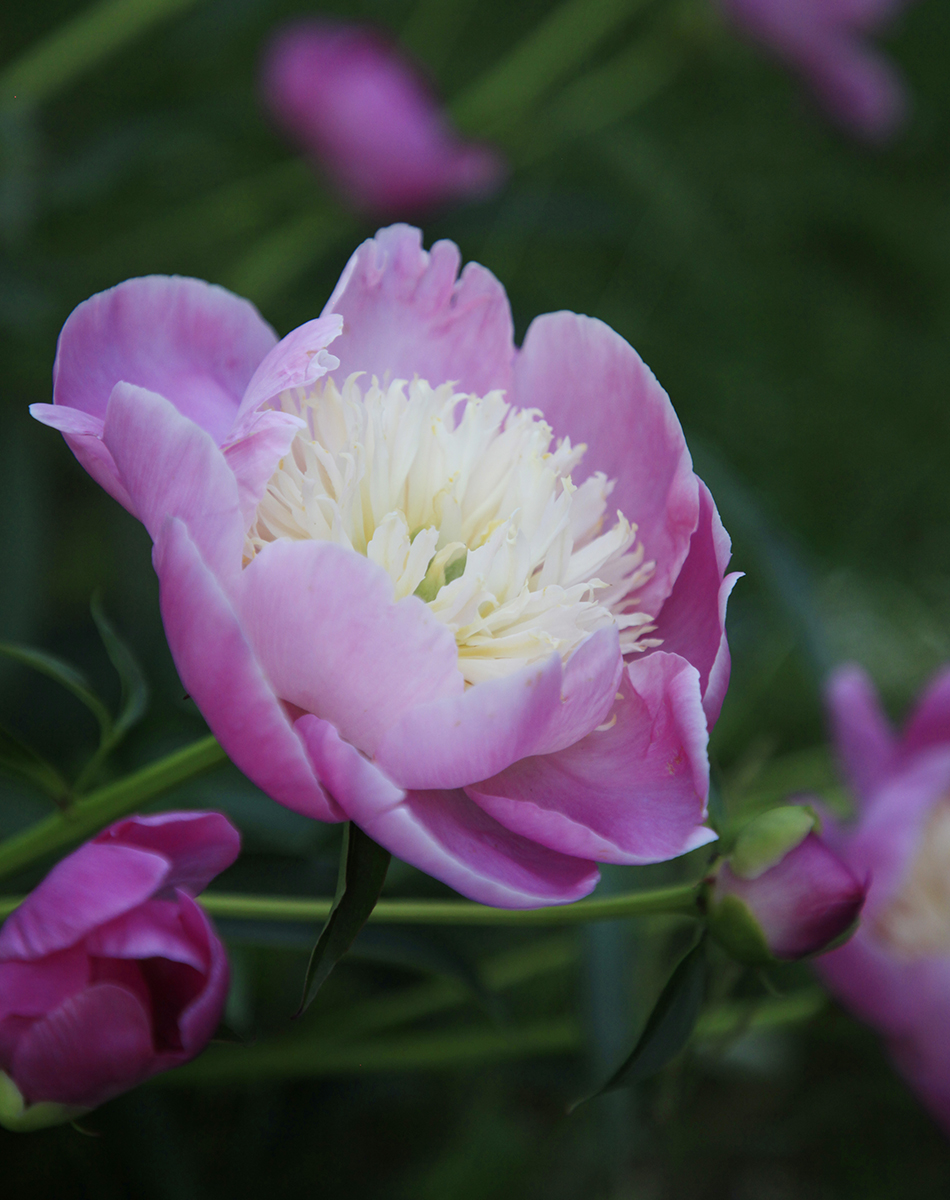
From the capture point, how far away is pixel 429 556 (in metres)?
0.39

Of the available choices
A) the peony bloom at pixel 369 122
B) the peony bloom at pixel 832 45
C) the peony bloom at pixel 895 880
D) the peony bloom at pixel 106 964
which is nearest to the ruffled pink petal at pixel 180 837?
the peony bloom at pixel 106 964

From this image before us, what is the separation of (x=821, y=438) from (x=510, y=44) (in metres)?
0.79

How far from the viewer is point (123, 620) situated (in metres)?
0.87

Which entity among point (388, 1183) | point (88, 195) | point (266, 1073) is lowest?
point (388, 1183)

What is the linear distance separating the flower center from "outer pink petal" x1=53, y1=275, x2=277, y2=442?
0.45 m

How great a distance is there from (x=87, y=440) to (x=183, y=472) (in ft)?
0.15

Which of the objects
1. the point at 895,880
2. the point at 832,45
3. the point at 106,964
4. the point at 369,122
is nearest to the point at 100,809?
the point at 106,964

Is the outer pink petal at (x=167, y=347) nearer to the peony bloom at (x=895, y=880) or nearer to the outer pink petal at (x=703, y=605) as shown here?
the outer pink petal at (x=703, y=605)

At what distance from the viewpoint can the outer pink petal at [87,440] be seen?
36cm

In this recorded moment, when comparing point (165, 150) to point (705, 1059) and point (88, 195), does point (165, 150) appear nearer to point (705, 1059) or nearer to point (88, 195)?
point (88, 195)

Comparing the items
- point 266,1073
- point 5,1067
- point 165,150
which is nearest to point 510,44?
point 165,150

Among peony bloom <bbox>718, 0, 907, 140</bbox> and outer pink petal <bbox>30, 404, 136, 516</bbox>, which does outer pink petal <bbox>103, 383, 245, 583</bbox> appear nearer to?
outer pink petal <bbox>30, 404, 136, 516</bbox>

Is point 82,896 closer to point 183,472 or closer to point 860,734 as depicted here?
point 183,472


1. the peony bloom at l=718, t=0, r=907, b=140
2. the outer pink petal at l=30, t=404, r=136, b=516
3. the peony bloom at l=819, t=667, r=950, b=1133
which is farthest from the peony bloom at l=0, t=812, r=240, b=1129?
the peony bloom at l=718, t=0, r=907, b=140
